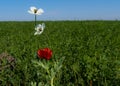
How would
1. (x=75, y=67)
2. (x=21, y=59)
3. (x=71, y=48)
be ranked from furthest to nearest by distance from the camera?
1. (x=71, y=48)
2. (x=21, y=59)
3. (x=75, y=67)

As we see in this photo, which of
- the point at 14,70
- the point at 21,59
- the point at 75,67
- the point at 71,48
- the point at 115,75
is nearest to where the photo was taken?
the point at 115,75

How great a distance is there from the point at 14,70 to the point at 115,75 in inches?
57.5

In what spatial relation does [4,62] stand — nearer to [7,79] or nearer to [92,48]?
[7,79]

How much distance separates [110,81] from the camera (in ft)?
17.6

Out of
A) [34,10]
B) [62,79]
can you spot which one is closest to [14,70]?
[62,79]

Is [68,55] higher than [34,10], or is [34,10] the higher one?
[34,10]

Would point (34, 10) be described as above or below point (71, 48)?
above

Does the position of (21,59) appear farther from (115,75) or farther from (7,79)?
(115,75)

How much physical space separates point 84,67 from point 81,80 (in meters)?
0.16

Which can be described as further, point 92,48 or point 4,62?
point 92,48

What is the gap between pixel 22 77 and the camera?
6012 millimetres

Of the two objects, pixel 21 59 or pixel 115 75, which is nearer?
pixel 115 75

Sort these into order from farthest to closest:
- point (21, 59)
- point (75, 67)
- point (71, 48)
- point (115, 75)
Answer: point (71, 48)
point (21, 59)
point (75, 67)
point (115, 75)

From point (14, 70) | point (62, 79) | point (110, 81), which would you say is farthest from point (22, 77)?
point (110, 81)
